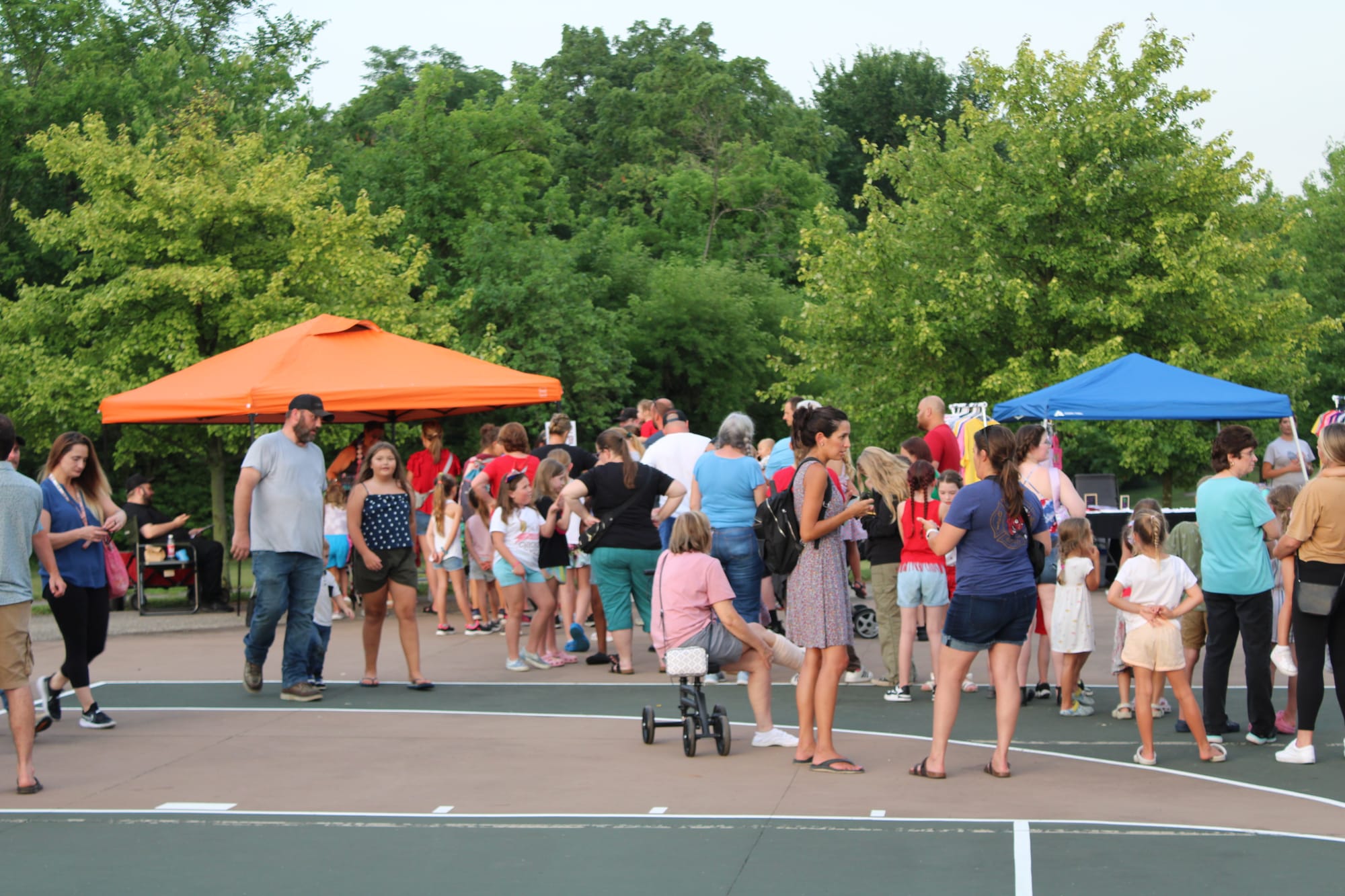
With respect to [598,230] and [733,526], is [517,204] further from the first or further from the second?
[733,526]

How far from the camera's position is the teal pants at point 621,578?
10.8m

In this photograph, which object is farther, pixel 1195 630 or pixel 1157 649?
pixel 1195 630

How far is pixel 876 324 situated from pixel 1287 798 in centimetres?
2104

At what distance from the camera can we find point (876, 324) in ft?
90.2

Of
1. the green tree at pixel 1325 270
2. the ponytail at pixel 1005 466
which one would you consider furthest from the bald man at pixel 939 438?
the green tree at pixel 1325 270

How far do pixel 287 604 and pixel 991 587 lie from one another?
510cm

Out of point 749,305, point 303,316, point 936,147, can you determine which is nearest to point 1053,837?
point 303,316

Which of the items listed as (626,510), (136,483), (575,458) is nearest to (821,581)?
(626,510)

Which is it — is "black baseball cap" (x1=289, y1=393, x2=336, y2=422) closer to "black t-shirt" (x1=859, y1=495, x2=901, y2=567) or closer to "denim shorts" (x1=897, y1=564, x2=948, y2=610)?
"black t-shirt" (x1=859, y1=495, x2=901, y2=567)

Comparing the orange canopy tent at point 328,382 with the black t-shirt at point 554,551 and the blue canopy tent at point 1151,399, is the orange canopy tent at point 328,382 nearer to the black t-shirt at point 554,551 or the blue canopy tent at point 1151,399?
the black t-shirt at point 554,551

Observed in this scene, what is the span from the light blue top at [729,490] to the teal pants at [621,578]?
32.7 inches

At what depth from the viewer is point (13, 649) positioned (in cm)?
700

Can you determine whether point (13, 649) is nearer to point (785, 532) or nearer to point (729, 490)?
point (785, 532)

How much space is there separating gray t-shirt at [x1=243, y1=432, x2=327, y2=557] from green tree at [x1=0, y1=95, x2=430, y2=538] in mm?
14855
